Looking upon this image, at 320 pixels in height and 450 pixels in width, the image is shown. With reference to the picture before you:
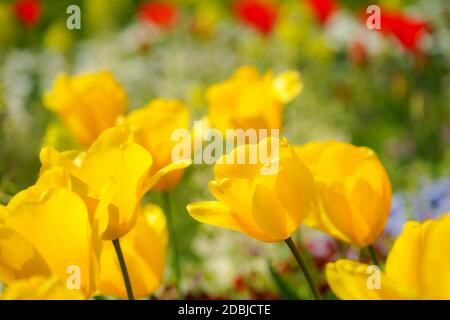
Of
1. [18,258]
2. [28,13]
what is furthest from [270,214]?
[28,13]

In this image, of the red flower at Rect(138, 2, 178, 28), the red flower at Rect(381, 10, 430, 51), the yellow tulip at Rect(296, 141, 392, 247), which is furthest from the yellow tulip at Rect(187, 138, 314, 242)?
the red flower at Rect(138, 2, 178, 28)

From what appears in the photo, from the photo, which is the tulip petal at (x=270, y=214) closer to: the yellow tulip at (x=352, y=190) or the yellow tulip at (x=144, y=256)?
the yellow tulip at (x=352, y=190)

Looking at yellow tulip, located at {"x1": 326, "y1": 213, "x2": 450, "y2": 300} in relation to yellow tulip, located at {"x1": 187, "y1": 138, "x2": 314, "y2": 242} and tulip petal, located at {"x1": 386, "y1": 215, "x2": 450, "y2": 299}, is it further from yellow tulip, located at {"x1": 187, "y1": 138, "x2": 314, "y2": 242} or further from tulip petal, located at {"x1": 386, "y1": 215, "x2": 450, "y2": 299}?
yellow tulip, located at {"x1": 187, "y1": 138, "x2": 314, "y2": 242}

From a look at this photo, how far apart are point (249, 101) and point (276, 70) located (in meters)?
2.70

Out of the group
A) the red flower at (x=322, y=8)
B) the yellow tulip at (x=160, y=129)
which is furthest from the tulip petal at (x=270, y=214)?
the red flower at (x=322, y=8)

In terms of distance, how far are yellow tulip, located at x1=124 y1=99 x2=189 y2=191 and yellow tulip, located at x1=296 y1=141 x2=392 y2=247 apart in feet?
0.90

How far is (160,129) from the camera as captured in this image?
155 centimetres

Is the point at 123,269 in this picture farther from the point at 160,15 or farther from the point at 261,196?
the point at 160,15

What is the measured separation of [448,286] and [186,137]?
0.60 m

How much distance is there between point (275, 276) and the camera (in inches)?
60.5

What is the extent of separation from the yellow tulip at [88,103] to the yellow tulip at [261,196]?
2.47 ft

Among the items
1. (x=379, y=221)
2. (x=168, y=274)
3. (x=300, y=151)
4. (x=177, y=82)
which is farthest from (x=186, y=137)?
(x=177, y=82)
